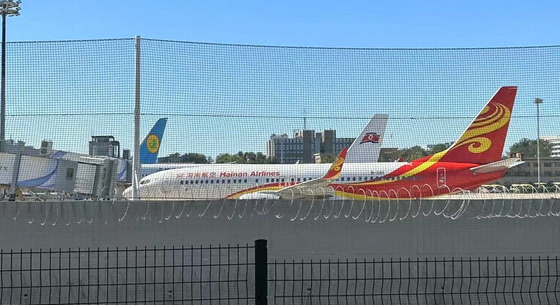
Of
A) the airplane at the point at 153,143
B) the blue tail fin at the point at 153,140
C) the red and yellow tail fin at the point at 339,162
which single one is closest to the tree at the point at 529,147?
the red and yellow tail fin at the point at 339,162

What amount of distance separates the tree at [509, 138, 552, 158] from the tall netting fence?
239 mm

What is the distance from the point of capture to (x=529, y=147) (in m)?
11.9

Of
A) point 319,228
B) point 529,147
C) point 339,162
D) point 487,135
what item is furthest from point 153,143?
point 529,147

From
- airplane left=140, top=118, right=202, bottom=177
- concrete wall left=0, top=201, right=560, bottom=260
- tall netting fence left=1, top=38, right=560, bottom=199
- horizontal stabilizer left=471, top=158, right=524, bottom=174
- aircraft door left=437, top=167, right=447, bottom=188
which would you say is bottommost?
concrete wall left=0, top=201, right=560, bottom=260

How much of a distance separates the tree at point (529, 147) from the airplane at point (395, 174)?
24 centimetres

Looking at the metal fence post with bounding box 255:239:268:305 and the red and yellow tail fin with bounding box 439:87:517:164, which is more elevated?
the red and yellow tail fin with bounding box 439:87:517:164

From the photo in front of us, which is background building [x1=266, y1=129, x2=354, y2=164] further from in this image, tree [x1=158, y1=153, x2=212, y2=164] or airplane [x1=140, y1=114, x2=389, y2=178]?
tree [x1=158, y1=153, x2=212, y2=164]

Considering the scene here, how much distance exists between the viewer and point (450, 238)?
9.76 meters

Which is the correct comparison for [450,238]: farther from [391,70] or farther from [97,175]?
[97,175]

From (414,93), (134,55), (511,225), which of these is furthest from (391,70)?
(134,55)

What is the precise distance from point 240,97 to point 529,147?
5.47 metres

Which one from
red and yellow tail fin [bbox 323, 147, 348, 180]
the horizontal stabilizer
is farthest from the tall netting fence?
the horizontal stabilizer

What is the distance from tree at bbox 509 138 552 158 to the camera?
37.6 ft

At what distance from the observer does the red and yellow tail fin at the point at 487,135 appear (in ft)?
36.1
